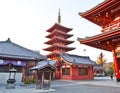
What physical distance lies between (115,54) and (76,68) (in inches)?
677

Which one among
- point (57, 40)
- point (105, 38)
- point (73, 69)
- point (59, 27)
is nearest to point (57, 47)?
point (57, 40)

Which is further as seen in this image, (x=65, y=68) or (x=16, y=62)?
(x=65, y=68)

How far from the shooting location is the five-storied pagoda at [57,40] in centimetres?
4709

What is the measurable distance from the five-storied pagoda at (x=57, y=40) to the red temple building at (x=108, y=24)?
1233 inches

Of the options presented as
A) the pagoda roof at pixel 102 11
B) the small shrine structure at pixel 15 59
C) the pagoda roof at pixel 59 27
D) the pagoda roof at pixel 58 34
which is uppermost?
the pagoda roof at pixel 59 27

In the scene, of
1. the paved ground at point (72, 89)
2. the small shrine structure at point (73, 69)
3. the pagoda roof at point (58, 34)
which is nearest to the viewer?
the paved ground at point (72, 89)

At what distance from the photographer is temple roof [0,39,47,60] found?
59.2ft

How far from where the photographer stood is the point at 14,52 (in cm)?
1958

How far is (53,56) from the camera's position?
4772 centimetres

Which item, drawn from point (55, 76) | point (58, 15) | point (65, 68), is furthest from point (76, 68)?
point (58, 15)

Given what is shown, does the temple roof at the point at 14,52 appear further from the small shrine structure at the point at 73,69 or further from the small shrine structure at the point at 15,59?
the small shrine structure at the point at 73,69

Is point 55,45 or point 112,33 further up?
point 55,45

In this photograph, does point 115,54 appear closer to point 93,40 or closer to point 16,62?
point 93,40

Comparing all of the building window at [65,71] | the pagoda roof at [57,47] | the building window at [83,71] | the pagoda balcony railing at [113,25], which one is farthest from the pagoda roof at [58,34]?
the pagoda balcony railing at [113,25]
